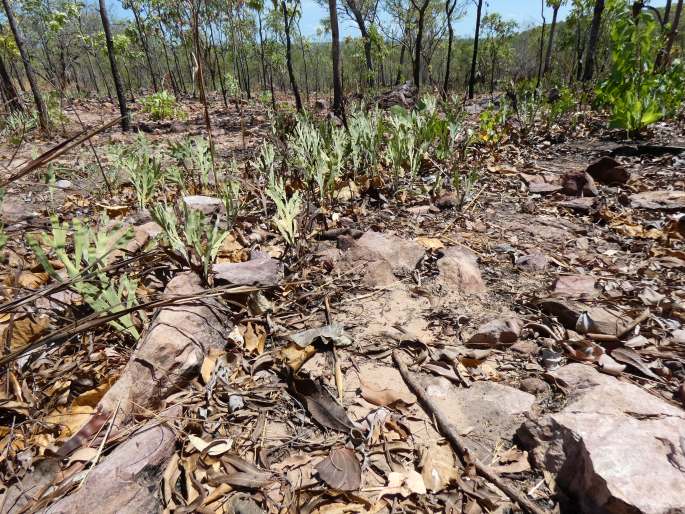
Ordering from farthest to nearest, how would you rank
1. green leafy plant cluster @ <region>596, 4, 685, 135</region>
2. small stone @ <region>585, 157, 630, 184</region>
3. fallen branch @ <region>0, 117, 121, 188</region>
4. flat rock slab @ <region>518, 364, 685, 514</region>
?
green leafy plant cluster @ <region>596, 4, 685, 135</region>
small stone @ <region>585, 157, 630, 184</region>
flat rock slab @ <region>518, 364, 685, 514</region>
fallen branch @ <region>0, 117, 121, 188</region>

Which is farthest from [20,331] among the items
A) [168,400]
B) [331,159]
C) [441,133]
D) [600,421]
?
[441,133]

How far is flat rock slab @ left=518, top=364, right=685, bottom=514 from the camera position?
2.85ft

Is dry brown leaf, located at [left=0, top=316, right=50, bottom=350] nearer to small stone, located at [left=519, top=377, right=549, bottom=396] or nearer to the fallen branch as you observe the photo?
the fallen branch

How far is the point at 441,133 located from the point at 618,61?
263cm

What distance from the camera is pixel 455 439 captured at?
1149 mm

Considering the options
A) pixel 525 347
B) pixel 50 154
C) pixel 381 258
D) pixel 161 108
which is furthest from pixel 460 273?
pixel 161 108

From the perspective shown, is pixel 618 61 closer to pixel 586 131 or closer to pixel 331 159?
pixel 586 131

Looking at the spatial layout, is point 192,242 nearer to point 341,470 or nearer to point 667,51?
point 341,470

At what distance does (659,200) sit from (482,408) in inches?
98.3

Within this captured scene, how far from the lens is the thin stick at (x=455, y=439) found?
0.98 m

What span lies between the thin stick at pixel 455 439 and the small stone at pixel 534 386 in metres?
0.30

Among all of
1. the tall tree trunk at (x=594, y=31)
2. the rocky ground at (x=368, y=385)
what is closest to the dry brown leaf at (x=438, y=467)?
the rocky ground at (x=368, y=385)

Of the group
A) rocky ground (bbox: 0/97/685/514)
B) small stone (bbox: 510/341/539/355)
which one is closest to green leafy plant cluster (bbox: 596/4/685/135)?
rocky ground (bbox: 0/97/685/514)

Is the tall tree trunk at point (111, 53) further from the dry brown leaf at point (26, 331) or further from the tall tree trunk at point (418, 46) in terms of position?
the dry brown leaf at point (26, 331)
